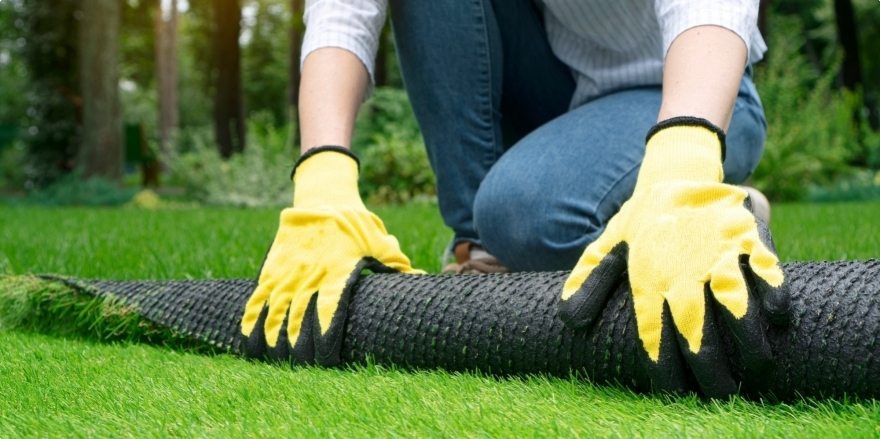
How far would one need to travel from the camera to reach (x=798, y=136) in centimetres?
855

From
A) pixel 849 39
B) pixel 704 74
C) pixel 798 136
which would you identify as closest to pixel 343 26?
pixel 704 74

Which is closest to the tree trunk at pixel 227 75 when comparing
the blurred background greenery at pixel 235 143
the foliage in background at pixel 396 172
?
the blurred background greenery at pixel 235 143

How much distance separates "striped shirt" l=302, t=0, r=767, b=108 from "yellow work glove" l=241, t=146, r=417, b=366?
0.41 metres

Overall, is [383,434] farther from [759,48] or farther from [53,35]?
[53,35]

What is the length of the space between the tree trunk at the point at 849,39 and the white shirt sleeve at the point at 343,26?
1351cm

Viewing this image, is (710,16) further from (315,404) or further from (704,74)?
(315,404)

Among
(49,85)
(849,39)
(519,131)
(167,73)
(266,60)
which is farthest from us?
(266,60)

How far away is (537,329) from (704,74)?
1.87ft

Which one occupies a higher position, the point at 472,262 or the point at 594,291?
the point at 594,291

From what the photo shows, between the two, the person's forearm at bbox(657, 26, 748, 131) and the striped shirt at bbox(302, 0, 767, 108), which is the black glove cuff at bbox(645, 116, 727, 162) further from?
the striped shirt at bbox(302, 0, 767, 108)

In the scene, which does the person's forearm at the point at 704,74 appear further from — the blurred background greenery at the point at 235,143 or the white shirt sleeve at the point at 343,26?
the blurred background greenery at the point at 235,143

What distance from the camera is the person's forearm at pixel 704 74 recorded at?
1.38 metres

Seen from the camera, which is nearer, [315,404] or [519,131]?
[315,404]

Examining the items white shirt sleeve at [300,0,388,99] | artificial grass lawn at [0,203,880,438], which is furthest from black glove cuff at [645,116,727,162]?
white shirt sleeve at [300,0,388,99]
